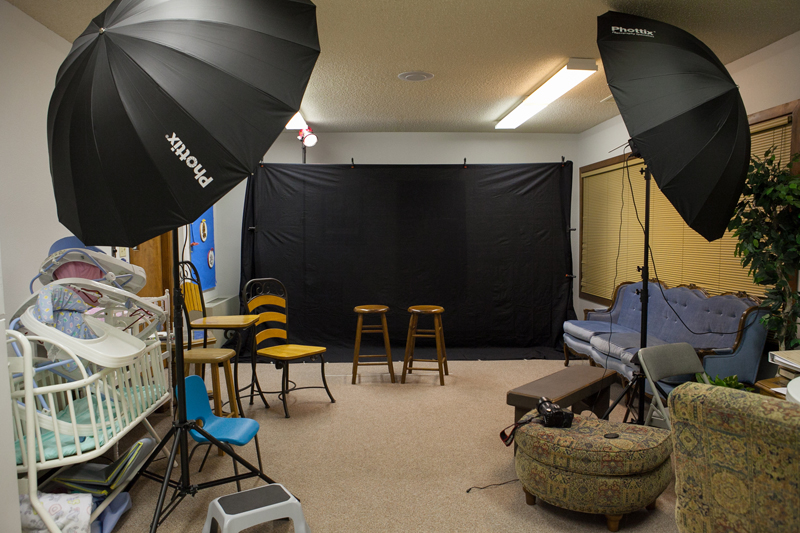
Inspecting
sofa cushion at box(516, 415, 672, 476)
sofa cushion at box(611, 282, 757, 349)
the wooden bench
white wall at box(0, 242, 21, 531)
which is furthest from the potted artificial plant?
white wall at box(0, 242, 21, 531)

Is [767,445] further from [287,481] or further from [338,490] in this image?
[287,481]

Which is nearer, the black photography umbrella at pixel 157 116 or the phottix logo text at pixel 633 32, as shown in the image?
the black photography umbrella at pixel 157 116

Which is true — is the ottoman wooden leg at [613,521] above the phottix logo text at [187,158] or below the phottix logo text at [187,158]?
below

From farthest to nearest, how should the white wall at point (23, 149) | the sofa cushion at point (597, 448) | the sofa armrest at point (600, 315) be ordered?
the sofa armrest at point (600, 315), the white wall at point (23, 149), the sofa cushion at point (597, 448)

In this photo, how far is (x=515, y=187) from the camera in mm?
5805

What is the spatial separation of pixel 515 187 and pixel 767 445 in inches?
190

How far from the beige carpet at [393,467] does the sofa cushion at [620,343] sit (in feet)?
2.89

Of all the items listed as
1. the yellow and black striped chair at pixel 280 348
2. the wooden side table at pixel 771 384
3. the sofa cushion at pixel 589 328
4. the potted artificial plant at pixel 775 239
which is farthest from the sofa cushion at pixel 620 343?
the yellow and black striped chair at pixel 280 348

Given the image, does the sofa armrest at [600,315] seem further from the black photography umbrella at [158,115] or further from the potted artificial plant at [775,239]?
the black photography umbrella at [158,115]

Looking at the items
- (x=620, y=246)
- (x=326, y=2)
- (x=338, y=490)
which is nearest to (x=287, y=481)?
(x=338, y=490)

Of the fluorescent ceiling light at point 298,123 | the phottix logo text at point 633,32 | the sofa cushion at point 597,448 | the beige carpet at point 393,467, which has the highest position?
the fluorescent ceiling light at point 298,123

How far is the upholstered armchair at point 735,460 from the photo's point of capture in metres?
1.19

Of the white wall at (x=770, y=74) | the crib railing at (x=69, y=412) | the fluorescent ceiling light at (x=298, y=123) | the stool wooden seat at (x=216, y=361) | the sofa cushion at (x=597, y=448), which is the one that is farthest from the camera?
the fluorescent ceiling light at (x=298, y=123)

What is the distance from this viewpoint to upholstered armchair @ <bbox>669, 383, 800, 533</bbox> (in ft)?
3.92
